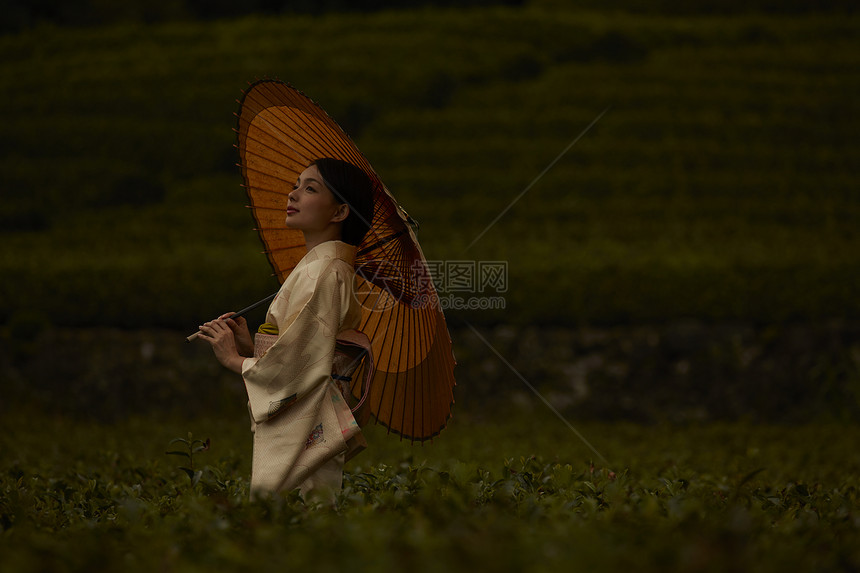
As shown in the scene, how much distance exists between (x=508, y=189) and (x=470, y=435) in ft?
13.7

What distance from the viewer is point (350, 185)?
298cm

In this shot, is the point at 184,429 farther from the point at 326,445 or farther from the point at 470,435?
the point at 326,445

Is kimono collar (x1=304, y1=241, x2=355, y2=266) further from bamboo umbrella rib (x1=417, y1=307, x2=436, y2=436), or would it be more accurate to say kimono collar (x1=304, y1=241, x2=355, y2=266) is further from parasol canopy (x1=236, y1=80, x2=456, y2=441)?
bamboo umbrella rib (x1=417, y1=307, x2=436, y2=436)

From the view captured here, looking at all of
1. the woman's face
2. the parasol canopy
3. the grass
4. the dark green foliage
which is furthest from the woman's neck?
the dark green foliage

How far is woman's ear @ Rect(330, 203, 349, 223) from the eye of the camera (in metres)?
3.01

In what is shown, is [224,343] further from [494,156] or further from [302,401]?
[494,156]

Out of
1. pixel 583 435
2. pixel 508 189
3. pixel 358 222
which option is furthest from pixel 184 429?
pixel 508 189

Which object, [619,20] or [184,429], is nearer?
[184,429]

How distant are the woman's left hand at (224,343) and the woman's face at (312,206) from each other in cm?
43

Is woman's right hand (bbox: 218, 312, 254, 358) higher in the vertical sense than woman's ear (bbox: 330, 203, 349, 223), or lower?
lower

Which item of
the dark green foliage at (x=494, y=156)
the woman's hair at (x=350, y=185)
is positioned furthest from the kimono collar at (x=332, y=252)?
the dark green foliage at (x=494, y=156)

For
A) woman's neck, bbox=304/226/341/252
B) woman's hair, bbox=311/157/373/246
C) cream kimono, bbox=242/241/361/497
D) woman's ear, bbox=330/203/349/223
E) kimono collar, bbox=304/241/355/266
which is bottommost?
cream kimono, bbox=242/241/361/497

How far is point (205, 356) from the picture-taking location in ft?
24.9

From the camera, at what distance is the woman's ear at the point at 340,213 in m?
3.01
